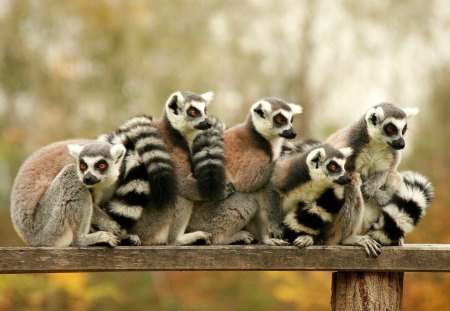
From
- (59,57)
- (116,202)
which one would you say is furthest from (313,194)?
(59,57)

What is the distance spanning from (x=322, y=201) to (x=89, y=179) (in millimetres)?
1783

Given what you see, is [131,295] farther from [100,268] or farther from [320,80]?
[100,268]

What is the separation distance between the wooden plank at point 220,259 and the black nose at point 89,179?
1.54 ft

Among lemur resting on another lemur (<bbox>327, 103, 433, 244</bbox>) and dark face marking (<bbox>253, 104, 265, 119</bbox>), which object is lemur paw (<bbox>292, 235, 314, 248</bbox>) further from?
dark face marking (<bbox>253, 104, 265, 119</bbox>)

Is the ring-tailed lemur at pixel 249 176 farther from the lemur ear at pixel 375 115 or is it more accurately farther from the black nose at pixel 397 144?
the black nose at pixel 397 144

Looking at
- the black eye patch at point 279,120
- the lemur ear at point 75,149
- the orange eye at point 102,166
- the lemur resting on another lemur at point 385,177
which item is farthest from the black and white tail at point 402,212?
the lemur ear at point 75,149

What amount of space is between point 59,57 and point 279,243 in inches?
497

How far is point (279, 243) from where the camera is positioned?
17.1 feet

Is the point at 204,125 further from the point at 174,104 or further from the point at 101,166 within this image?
the point at 101,166

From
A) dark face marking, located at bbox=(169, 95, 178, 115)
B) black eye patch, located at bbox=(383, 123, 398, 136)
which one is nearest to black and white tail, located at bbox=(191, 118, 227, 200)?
dark face marking, located at bbox=(169, 95, 178, 115)

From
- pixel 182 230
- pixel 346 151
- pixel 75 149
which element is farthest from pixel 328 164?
pixel 75 149

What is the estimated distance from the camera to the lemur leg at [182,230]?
213 inches

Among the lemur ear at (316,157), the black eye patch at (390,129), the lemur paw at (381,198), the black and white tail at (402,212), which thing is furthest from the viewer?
the black eye patch at (390,129)

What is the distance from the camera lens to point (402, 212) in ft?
17.5
